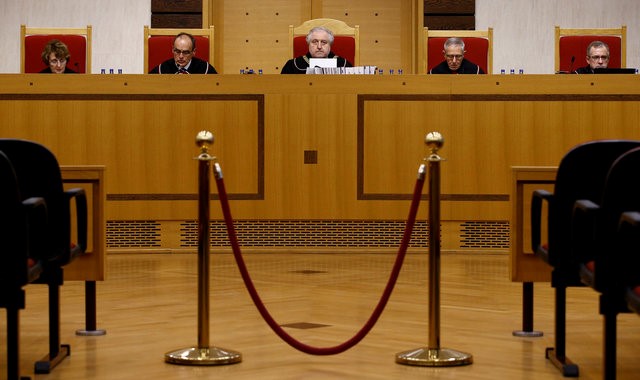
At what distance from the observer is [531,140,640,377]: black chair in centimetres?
275

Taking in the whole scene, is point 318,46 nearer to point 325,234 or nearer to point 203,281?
point 325,234

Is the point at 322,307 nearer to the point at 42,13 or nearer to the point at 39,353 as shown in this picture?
the point at 39,353

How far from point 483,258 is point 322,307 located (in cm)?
216

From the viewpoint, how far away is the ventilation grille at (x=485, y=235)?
20.8ft

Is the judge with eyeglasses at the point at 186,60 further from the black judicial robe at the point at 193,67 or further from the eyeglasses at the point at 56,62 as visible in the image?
the eyeglasses at the point at 56,62

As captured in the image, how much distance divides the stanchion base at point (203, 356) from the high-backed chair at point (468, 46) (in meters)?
4.79

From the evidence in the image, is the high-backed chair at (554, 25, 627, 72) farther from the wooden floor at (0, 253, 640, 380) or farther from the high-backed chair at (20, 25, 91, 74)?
the high-backed chair at (20, 25, 91, 74)

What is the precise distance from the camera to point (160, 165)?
6324 mm

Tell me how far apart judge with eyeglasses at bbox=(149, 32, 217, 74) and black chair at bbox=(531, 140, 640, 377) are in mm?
4364

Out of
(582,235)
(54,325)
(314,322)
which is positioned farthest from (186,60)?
(582,235)

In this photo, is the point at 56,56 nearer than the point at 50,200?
No

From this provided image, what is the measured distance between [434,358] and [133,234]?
3.59 metres

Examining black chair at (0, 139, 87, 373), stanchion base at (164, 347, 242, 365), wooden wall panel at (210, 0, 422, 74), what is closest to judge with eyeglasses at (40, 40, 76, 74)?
wooden wall panel at (210, 0, 422, 74)

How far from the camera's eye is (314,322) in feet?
12.4
